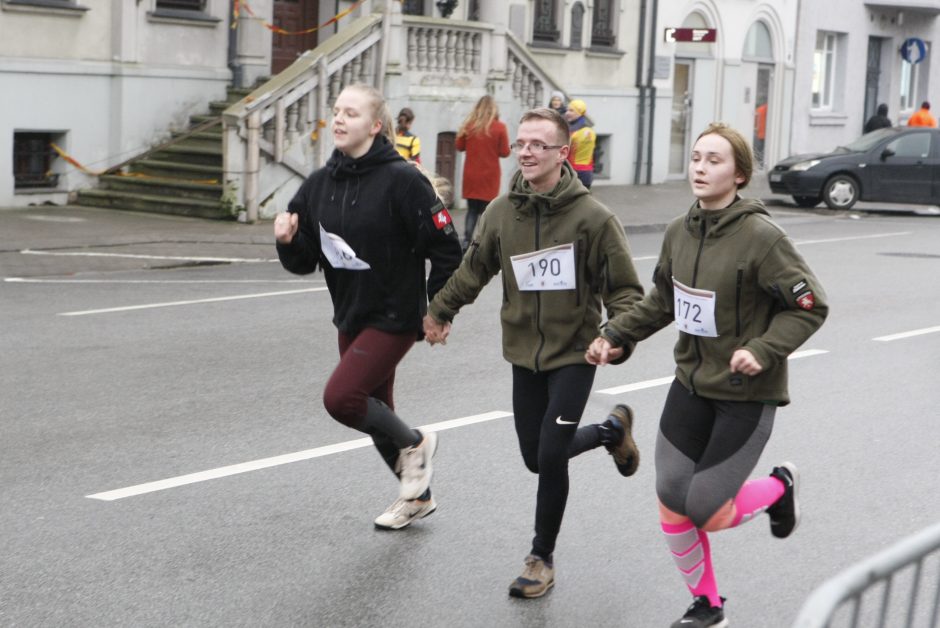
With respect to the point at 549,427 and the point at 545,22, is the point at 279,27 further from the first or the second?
the point at 549,427

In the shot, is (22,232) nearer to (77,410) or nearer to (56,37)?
(56,37)

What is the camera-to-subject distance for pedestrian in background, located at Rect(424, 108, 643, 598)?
212 inches

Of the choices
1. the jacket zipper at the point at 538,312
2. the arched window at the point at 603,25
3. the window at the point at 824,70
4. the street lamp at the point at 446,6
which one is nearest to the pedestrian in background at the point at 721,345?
the jacket zipper at the point at 538,312

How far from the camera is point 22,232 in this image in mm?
17219

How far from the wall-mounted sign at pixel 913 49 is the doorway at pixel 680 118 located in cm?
990

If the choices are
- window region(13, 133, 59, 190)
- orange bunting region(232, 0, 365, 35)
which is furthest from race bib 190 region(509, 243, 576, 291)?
orange bunting region(232, 0, 365, 35)

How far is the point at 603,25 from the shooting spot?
29.8 m

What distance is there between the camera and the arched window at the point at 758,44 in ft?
112

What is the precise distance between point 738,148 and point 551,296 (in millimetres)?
917

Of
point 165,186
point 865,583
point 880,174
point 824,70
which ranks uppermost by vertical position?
point 824,70

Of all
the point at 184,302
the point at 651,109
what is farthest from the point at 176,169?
the point at 651,109

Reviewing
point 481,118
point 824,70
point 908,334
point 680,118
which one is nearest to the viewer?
point 908,334

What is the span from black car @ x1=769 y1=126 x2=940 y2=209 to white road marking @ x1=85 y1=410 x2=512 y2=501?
19222mm

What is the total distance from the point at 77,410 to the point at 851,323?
6505 millimetres
